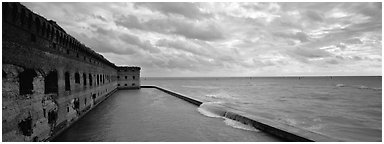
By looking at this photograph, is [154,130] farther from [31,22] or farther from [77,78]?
[31,22]

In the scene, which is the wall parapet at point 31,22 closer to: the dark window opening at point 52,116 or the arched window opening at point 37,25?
the arched window opening at point 37,25

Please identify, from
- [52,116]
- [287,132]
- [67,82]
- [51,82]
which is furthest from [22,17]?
[287,132]

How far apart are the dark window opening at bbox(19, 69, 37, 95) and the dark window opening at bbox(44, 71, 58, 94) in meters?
1.98

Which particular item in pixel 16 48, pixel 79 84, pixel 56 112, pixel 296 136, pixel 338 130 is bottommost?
pixel 338 130

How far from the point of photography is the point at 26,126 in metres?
7.68

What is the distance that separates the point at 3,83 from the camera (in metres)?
6.45

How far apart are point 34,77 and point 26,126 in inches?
71.8

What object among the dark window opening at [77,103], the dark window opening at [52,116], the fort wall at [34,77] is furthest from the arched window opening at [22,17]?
the dark window opening at [77,103]

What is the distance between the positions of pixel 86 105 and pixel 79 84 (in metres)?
2.80

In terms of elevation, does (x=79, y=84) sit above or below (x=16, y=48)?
below

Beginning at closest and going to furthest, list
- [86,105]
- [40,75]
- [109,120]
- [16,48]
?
[16,48], [40,75], [109,120], [86,105]

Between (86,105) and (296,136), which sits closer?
(296,136)

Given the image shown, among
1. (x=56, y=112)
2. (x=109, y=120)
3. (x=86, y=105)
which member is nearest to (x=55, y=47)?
(x=56, y=112)

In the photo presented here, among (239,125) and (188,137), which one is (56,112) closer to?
(188,137)
